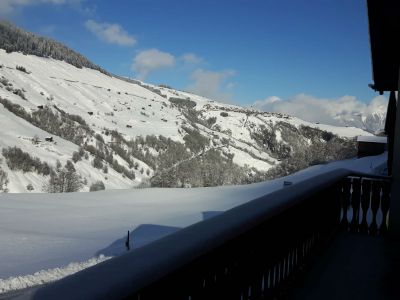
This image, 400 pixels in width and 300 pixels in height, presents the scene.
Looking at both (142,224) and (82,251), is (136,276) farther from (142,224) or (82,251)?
(142,224)

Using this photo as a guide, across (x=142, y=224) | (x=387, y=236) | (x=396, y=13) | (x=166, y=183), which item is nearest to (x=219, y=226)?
(x=396, y=13)

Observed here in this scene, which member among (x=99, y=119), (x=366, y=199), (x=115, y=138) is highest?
(x=99, y=119)

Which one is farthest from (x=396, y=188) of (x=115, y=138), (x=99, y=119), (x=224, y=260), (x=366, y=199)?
(x=99, y=119)

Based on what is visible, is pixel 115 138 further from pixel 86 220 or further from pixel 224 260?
pixel 224 260

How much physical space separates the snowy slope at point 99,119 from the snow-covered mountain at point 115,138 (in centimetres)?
17

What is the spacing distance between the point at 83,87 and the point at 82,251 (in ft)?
223

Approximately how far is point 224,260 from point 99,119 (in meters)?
59.6

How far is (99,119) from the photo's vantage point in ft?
195

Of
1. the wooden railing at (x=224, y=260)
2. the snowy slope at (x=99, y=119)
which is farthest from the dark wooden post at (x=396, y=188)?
the snowy slope at (x=99, y=119)

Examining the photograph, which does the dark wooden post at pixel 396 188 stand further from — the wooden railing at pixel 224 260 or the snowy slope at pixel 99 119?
the snowy slope at pixel 99 119

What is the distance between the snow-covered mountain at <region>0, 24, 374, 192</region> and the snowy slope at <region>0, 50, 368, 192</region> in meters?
0.17

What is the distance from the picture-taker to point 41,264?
7.23m

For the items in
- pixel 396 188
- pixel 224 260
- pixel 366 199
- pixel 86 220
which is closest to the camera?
pixel 224 260

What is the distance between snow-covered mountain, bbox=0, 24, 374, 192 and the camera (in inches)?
1399
